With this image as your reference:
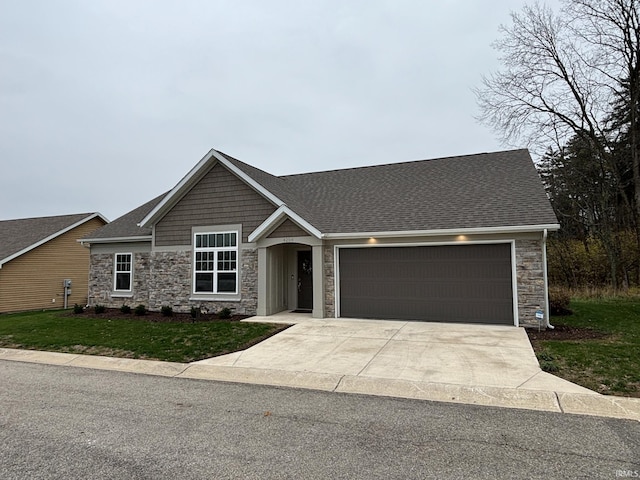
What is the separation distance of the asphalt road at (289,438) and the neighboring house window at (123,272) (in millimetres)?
10297

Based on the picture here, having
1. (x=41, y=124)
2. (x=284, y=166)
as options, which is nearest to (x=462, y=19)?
(x=41, y=124)

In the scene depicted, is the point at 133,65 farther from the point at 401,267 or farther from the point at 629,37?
the point at 629,37

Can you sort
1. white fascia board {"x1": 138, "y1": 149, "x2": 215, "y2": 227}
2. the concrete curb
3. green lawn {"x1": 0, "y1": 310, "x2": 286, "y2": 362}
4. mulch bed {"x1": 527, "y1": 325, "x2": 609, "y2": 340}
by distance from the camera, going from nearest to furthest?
the concrete curb, green lawn {"x1": 0, "y1": 310, "x2": 286, "y2": 362}, mulch bed {"x1": 527, "y1": 325, "x2": 609, "y2": 340}, white fascia board {"x1": 138, "y1": 149, "x2": 215, "y2": 227}

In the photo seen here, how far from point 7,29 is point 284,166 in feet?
103

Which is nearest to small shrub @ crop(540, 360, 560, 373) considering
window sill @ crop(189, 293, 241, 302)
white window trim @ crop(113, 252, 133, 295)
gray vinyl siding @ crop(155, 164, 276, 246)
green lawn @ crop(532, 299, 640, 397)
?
green lawn @ crop(532, 299, 640, 397)

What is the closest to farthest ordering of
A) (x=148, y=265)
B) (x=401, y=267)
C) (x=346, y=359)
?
(x=346, y=359), (x=401, y=267), (x=148, y=265)

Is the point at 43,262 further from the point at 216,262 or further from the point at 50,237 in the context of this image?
the point at 216,262

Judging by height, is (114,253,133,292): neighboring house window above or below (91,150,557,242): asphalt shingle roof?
below

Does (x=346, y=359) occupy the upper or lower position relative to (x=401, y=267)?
lower

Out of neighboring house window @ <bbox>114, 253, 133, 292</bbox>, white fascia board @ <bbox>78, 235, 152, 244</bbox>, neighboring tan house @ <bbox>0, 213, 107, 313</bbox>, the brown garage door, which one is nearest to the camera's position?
the brown garage door

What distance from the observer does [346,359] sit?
7.57 meters

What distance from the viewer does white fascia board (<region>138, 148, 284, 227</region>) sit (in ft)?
43.1

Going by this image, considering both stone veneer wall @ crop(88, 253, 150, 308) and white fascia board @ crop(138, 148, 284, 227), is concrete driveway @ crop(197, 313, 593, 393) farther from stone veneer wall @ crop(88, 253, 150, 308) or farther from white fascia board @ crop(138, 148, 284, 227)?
stone veneer wall @ crop(88, 253, 150, 308)

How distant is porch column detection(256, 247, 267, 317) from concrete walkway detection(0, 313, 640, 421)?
2.50m
